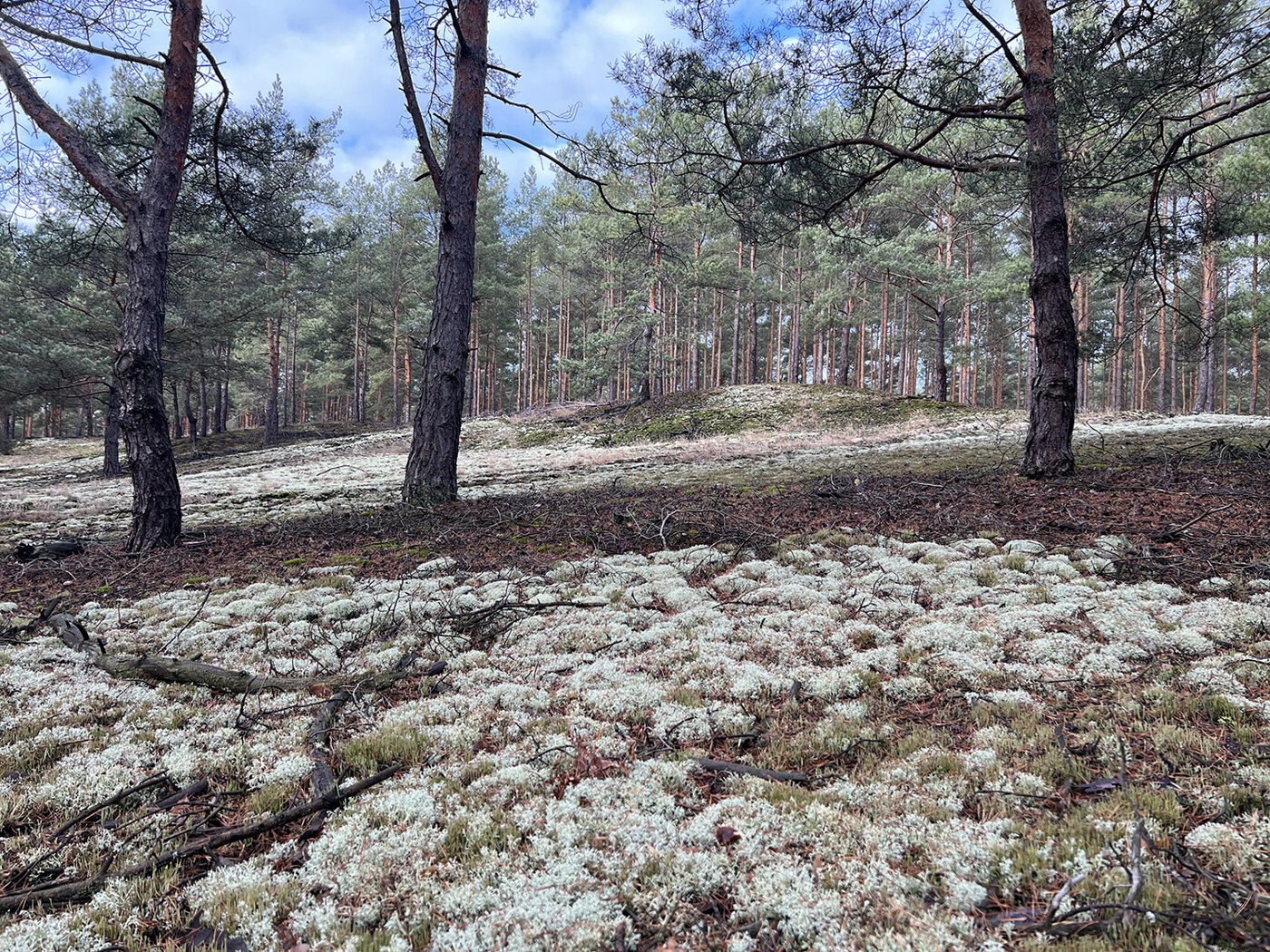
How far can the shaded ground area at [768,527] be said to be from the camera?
5328 mm

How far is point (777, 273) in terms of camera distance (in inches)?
1373

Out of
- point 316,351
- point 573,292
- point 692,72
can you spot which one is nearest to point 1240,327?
point 692,72

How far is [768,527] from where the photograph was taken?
6914 millimetres

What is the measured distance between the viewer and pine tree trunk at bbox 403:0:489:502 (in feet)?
26.7

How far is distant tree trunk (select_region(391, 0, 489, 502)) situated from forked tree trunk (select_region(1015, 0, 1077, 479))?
7463 millimetres

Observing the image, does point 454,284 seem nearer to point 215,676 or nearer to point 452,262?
point 452,262

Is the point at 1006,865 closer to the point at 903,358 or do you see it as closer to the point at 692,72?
the point at 692,72

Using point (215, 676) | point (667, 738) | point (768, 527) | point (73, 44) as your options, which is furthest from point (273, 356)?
point (667, 738)

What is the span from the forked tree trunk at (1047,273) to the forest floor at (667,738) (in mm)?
1266

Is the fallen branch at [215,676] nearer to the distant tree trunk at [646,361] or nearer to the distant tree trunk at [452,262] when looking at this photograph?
the distant tree trunk at [452,262]

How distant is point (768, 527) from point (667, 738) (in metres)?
4.44

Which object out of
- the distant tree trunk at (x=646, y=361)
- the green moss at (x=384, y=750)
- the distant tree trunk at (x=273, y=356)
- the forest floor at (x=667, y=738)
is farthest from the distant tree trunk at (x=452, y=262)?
the distant tree trunk at (x=273, y=356)

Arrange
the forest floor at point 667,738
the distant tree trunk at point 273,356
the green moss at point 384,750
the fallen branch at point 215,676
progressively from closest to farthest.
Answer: the forest floor at point 667,738, the green moss at point 384,750, the fallen branch at point 215,676, the distant tree trunk at point 273,356

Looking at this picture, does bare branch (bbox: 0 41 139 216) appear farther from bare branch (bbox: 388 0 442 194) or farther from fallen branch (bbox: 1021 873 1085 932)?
fallen branch (bbox: 1021 873 1085 932)
